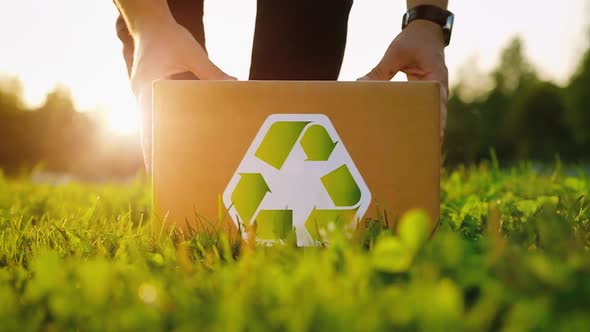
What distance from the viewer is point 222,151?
173 cm

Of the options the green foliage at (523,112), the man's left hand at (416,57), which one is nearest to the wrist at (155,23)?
the man's left hand at (416,57)

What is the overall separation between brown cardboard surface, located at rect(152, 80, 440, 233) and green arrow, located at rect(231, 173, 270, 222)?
50 millimetres

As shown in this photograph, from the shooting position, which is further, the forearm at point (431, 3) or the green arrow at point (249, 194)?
the forearm at point (431, 3)

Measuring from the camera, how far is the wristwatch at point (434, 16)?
6.97 feet

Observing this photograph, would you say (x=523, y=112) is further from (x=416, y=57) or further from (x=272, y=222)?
(x=272, y=222)

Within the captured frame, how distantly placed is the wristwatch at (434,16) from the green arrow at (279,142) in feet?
2.31

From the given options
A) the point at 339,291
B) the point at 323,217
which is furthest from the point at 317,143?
the point at 339,291

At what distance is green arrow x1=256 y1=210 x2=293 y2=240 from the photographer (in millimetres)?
1679

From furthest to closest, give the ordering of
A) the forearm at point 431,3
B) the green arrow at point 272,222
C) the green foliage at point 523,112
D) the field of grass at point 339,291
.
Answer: the green foliage at point 523,112
the forearm at point 431,3
the green arrow at point 272,222
the field of grass at point 339,291

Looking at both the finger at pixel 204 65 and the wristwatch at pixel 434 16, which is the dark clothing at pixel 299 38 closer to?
the wristwatch at pixel 434 16

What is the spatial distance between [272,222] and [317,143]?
0.26 m

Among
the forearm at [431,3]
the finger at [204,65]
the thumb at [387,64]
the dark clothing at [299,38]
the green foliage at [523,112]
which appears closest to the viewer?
the finger at [204,65]

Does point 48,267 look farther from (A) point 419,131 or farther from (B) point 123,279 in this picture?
(A) point 419,131

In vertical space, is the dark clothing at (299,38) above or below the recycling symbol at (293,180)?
above
